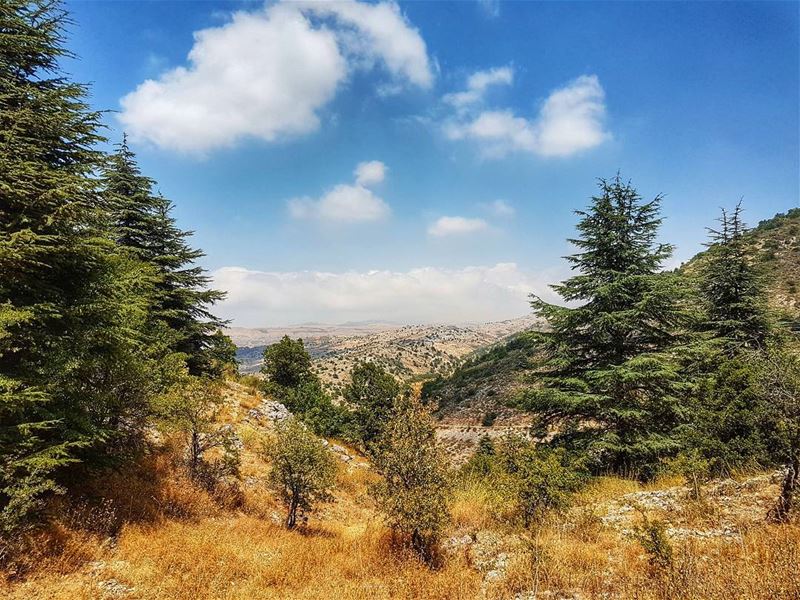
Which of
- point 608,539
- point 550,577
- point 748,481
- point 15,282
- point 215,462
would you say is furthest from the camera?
point 215,462

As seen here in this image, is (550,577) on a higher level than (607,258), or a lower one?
lower

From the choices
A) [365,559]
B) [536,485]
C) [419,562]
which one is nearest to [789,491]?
[536,485]

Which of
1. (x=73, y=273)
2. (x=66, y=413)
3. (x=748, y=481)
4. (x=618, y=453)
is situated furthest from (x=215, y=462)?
(x=748, y=481)

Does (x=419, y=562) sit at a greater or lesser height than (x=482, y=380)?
greater

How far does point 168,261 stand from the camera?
774 inches

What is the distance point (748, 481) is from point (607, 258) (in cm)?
870

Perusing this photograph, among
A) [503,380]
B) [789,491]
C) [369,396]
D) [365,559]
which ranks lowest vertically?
[503,380]

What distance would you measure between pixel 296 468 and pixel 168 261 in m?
13.4

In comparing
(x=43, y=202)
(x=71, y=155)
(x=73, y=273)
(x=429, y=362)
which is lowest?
(x=429, y=362)

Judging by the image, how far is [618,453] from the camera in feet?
46.4

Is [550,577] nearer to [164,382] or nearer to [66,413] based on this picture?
[66,413]

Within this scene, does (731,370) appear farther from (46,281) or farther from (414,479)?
(46,281)

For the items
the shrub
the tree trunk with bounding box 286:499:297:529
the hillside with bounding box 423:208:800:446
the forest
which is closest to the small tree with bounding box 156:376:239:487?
the forest

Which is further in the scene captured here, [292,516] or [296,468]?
[292,516]
